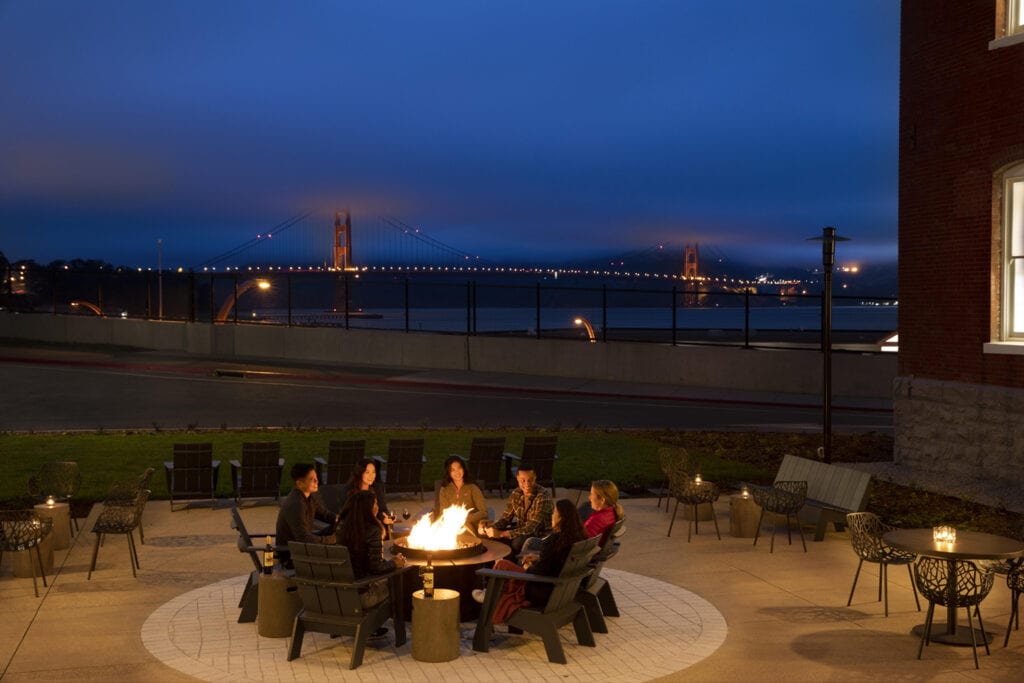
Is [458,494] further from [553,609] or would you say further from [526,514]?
[553,609]

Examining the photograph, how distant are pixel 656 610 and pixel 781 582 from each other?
189 cm

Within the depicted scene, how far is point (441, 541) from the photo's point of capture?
409 inches

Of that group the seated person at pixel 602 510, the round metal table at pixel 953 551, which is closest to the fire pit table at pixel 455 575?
the seated person at pixel 602 510

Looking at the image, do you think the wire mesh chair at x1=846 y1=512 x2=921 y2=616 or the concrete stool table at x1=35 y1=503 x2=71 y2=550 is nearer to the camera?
the wire mesh chair at x1=846 y1=512 x2=921 y2=616

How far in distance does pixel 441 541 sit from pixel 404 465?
Result: 6.35 m

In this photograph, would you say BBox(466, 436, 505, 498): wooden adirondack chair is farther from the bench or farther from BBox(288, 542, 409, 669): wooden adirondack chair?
BBox(288, 542, 409, 669): wooden adirondack chair

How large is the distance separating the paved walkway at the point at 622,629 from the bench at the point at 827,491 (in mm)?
748

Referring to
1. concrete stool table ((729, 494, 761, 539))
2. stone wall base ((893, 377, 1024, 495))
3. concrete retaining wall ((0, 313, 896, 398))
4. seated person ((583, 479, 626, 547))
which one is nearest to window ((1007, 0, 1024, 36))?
stone wall base ((893, 377, 1024, 495))

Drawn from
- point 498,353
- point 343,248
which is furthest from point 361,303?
point 498,353

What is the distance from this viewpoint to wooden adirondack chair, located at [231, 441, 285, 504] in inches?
633

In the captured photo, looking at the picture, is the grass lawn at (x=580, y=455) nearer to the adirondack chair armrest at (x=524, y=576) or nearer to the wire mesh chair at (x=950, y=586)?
the wire mesh chair at (x=950, y=586)

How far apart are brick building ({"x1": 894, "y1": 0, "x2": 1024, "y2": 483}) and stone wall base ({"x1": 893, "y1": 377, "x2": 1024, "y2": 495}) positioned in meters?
0.02

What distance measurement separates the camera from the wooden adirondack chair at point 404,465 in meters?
16.5

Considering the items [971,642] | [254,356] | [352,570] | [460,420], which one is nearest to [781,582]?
[971,642]
